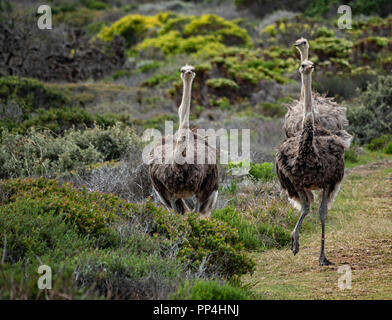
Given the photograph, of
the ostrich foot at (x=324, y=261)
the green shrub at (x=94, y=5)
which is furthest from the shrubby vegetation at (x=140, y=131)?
the green shrub at (x=94, y=5)

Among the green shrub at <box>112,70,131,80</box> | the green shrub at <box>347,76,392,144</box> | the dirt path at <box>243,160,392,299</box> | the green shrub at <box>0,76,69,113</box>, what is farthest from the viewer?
the green shrub at <box>112,70,131,80</box>

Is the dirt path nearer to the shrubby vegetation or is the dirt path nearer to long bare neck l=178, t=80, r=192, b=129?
the shrubby vegetation

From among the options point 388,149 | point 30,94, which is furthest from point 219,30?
point 388,149

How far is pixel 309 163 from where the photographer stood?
635cm

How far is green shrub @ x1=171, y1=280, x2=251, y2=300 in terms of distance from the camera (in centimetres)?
439

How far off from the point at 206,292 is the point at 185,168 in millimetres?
2573

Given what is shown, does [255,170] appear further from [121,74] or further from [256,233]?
[121,74]

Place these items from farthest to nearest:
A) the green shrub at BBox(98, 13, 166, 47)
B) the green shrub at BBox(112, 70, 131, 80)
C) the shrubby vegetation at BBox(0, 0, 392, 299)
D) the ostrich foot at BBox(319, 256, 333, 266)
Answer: the green shrub at BBox(98, 13, 166, 47), the green shrub at BBox(112, 70, 131, 80), the ostrich foot at BBox(319, 256, 333, 266), the shrubby vegetation at BBox(0, 0, 392, 299)

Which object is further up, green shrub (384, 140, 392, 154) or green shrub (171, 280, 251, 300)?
green shrub (384, 140, 392, 154)

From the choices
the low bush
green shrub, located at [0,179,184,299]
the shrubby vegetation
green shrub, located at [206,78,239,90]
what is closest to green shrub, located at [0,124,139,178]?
the shrubby vegetation

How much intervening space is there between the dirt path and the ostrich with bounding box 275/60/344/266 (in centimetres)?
31

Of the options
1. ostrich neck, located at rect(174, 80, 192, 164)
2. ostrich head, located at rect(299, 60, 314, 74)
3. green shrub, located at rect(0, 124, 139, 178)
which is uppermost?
ostrich head, located at rect(299, 60, 314, 74)

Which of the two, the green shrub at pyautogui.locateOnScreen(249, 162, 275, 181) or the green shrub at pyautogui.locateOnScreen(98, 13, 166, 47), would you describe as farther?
the green shrub at pyautogui.locateOnScreen(98, 13, 166, 47)
